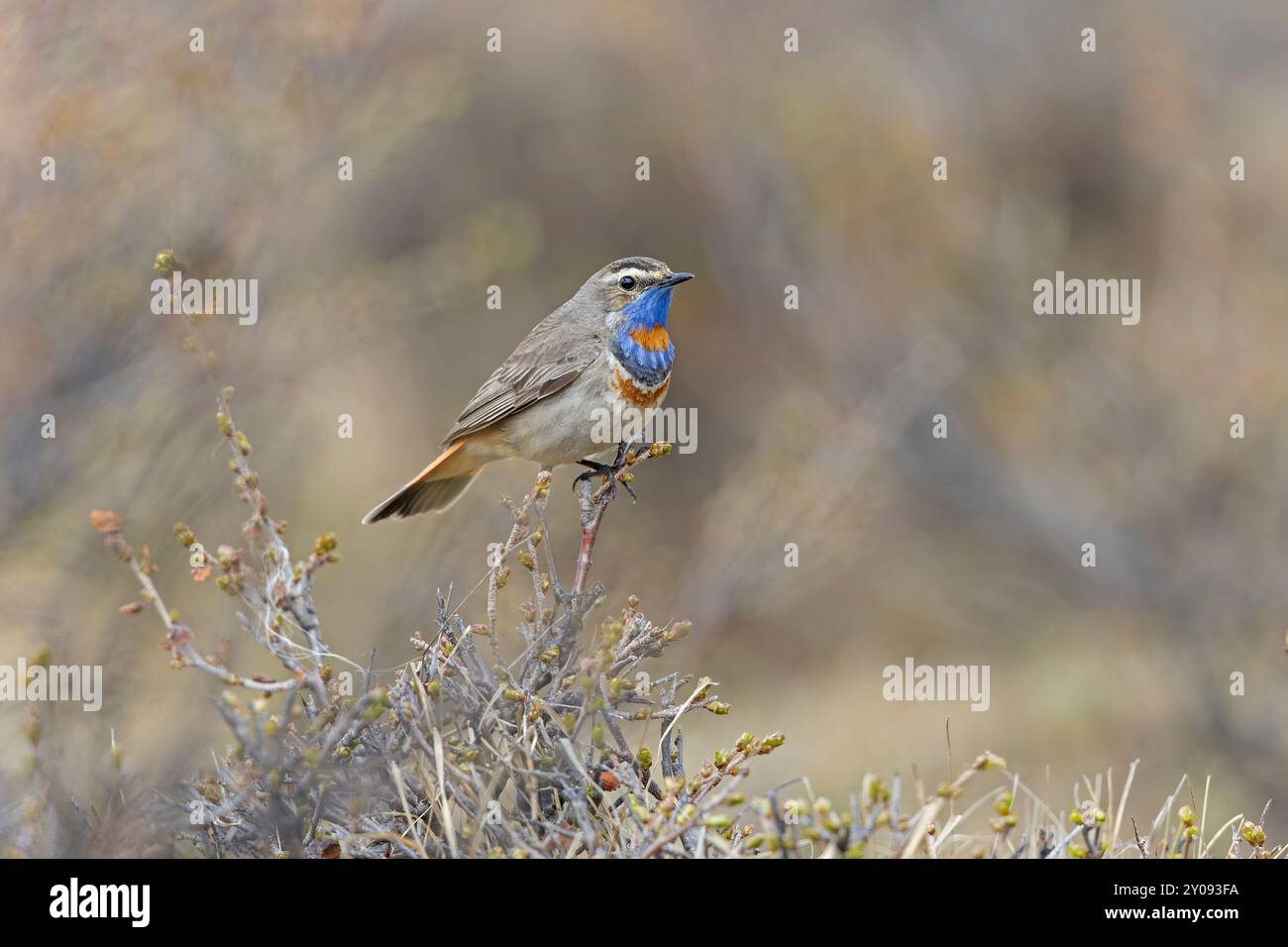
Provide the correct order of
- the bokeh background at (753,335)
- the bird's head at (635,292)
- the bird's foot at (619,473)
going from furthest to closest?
1. the bokeh background at (753,335)
2. the bird's head at (635,292)
3. the bird's foot at (619,473)

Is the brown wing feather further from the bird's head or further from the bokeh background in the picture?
the bokeh background

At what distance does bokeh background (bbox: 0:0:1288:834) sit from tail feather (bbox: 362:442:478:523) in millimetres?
192

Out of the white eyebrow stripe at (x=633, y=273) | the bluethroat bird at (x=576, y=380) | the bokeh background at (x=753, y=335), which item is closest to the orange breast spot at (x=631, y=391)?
the bluethroat bird at (x=576, y=380)

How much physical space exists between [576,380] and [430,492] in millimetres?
908

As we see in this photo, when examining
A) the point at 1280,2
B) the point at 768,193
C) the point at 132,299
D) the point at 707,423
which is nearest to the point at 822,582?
Result: the point at 707,423

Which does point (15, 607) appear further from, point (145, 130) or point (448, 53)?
point (448, 53)

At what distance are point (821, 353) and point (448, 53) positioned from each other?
4608mm

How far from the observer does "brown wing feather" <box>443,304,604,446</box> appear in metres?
5.51

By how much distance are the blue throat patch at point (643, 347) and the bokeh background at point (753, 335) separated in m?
1.17

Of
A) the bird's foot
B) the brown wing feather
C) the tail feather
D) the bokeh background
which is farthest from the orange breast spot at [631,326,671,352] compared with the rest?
the bokeh background

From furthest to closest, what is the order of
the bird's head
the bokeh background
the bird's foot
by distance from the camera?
the bokeh background → the bird's head → the bird's foot

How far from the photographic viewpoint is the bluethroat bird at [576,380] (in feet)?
17.8

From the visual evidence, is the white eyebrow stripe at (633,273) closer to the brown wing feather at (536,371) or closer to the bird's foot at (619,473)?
the brown wing feather at (536,371)

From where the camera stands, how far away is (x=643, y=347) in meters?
5.50
